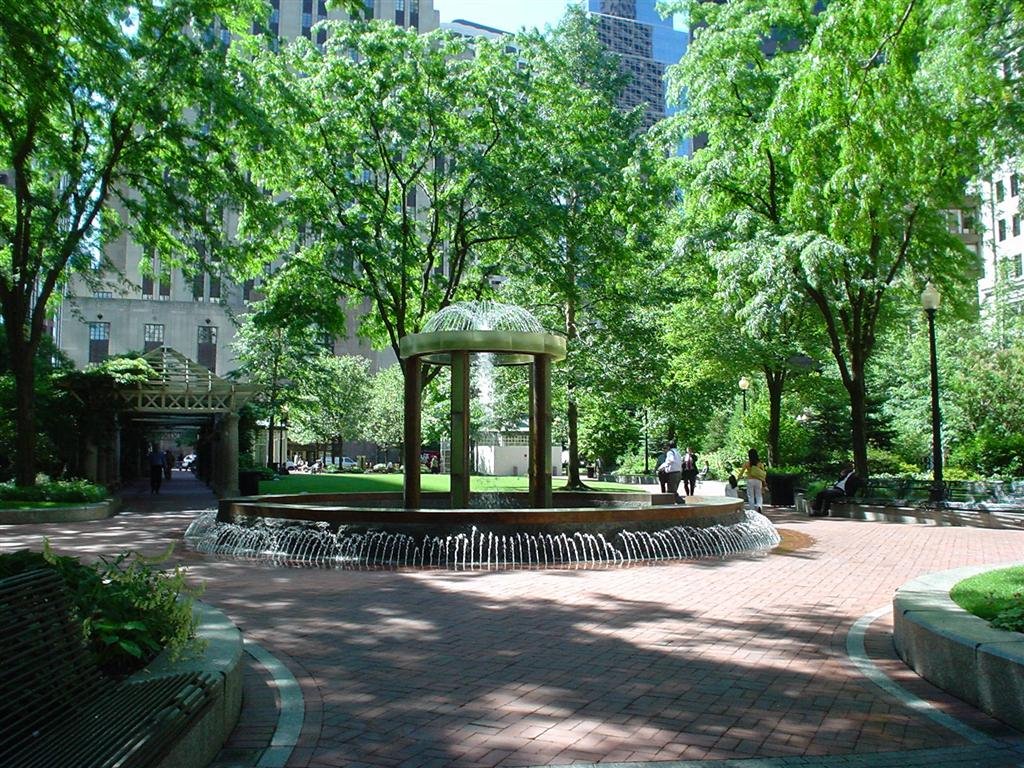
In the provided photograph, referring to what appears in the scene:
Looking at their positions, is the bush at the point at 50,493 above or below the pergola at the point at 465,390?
below

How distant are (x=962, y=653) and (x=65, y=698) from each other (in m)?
5.24

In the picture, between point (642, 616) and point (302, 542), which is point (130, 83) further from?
point (642, 616)

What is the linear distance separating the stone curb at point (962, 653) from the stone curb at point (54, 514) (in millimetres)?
19064

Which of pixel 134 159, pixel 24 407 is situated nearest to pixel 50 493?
pixel 24 407

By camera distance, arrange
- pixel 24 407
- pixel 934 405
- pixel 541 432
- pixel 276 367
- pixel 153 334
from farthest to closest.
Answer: pixel 153 334, pixel 276 367, pixel 24 407, pixel 934 405, pixel 541 432

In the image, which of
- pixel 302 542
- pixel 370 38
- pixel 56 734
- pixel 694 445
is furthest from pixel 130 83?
pixel 694 445

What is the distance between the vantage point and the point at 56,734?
3.46 m

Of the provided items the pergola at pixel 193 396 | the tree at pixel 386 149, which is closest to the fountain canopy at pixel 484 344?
the tree at pixel 386 149

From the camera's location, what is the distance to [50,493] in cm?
2177

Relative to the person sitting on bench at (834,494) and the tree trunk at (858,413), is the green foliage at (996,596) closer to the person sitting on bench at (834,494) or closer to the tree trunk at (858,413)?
the person sitting on bench at (834,494)

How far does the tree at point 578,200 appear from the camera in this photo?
2594 centimetres

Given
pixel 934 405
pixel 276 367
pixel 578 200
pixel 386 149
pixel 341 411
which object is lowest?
pixel 934 405

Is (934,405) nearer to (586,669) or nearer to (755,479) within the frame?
(755,479)

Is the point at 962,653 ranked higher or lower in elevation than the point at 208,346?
lower
